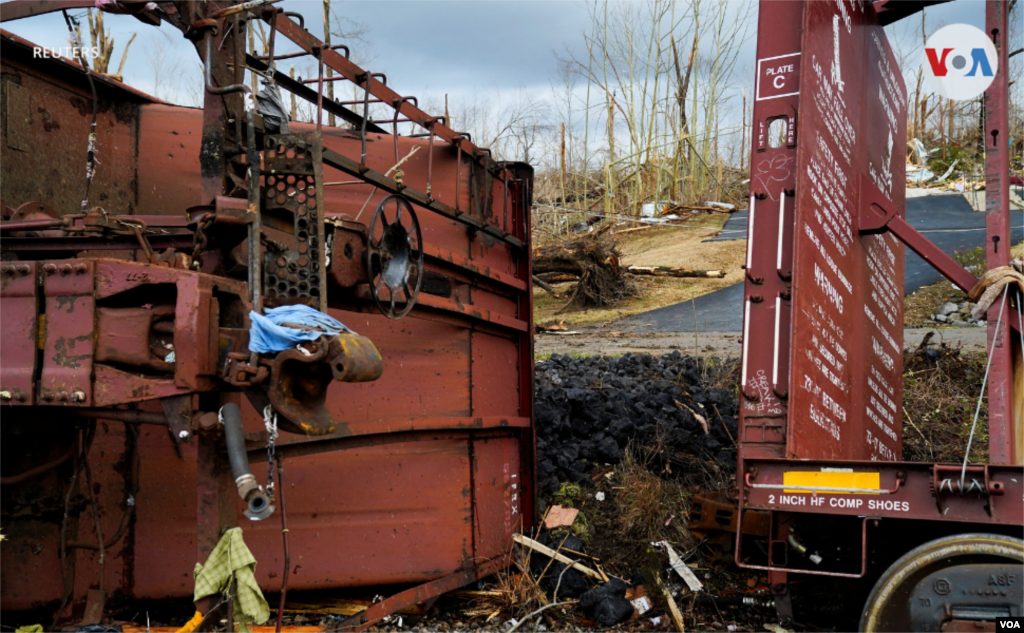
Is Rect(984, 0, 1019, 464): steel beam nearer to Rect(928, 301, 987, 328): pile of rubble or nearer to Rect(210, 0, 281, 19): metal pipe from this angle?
Rect(210, 0, 281, 19): metal pipe

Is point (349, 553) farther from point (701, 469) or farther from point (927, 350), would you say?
point (927, 350)

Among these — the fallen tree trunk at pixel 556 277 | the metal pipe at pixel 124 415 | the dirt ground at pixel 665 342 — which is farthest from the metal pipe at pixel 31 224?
the fallen tree trunk at pixel 556 277

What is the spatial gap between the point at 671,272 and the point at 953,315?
20.7ft

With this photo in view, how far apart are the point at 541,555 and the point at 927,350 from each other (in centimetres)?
588

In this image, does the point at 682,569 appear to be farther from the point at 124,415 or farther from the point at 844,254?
the point at 124,415

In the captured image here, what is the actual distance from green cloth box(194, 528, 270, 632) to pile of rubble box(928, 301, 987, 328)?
39.0 feet

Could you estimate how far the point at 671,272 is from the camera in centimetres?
1748

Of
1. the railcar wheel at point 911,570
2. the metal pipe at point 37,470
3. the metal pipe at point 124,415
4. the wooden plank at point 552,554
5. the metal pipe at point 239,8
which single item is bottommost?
the wooden plank at point 552,554

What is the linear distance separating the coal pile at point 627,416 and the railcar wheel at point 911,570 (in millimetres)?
3124

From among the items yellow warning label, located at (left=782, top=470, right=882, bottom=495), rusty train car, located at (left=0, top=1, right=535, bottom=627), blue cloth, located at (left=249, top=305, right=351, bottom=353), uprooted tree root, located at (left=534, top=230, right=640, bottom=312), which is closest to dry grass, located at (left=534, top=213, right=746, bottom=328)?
uprooted tree root, located at (left=534, top=230, right=640, bottom=312)

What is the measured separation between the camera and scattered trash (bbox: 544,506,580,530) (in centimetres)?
610

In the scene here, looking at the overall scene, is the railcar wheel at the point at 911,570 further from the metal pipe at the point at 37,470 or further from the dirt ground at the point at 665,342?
the dirt ground at the point at 665,342

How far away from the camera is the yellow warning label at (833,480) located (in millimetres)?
3505

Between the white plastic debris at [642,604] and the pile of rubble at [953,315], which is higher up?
the pile of rubble at [953,315]
